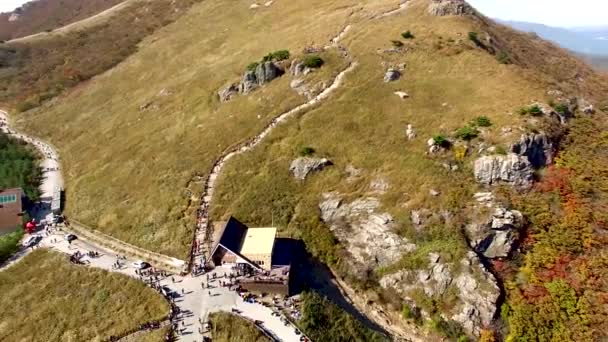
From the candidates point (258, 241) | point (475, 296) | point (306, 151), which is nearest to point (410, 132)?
point (306, 151)

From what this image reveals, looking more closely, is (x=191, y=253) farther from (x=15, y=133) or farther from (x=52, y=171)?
(x=15, y=133)

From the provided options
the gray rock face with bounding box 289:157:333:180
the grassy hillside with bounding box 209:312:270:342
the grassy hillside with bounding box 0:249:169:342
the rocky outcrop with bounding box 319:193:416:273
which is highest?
the gray rock face with bounding box 289:157:333:180

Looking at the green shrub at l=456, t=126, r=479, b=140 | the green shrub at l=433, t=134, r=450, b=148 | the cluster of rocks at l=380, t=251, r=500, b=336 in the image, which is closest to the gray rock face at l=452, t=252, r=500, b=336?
the cluster of rocks at l=380, t=251, r=500, b=336

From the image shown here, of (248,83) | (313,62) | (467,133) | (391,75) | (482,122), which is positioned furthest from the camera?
(248,83)

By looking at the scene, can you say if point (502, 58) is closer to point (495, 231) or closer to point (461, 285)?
point (495, 231)

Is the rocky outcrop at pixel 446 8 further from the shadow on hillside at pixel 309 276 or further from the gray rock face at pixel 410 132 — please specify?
the shadow on hillside at pixel 309 276

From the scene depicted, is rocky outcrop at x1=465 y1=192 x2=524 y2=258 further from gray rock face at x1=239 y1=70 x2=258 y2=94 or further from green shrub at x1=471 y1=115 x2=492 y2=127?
gray rock face at x1=239 y1=70 x2=258 y2=94
